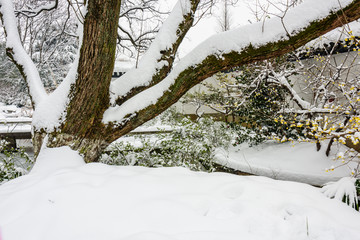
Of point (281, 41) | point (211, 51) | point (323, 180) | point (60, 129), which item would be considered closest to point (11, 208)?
point (60, 129)

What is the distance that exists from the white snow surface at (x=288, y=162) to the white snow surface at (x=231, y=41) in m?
3.09

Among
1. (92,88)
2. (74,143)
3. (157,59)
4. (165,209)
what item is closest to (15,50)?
(92,88)

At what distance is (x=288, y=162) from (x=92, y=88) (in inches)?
180

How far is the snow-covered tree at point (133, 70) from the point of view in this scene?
212cm

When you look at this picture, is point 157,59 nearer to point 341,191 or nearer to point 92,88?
point 92,88

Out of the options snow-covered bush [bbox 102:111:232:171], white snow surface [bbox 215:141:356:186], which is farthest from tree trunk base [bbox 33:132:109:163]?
white snow surface [bbox 215:141:356:186]

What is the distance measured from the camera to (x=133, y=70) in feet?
10.1

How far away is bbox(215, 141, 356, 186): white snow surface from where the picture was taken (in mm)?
4375

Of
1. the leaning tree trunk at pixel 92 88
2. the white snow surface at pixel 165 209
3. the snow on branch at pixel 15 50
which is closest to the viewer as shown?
the white snow surface at pixel 165 209

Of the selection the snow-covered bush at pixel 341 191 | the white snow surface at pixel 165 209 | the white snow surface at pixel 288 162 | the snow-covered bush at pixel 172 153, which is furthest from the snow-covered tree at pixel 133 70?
the white snow surface at pixel 288 162

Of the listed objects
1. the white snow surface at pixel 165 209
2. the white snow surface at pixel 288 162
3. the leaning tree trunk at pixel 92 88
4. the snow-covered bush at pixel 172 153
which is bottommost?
the white snow surface at pixel 288 162

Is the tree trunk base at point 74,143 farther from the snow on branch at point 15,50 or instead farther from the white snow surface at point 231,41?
the snow on branch at point 15,50

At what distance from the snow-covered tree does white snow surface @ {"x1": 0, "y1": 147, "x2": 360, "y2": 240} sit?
740mm

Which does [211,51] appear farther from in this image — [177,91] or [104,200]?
[104,200]
